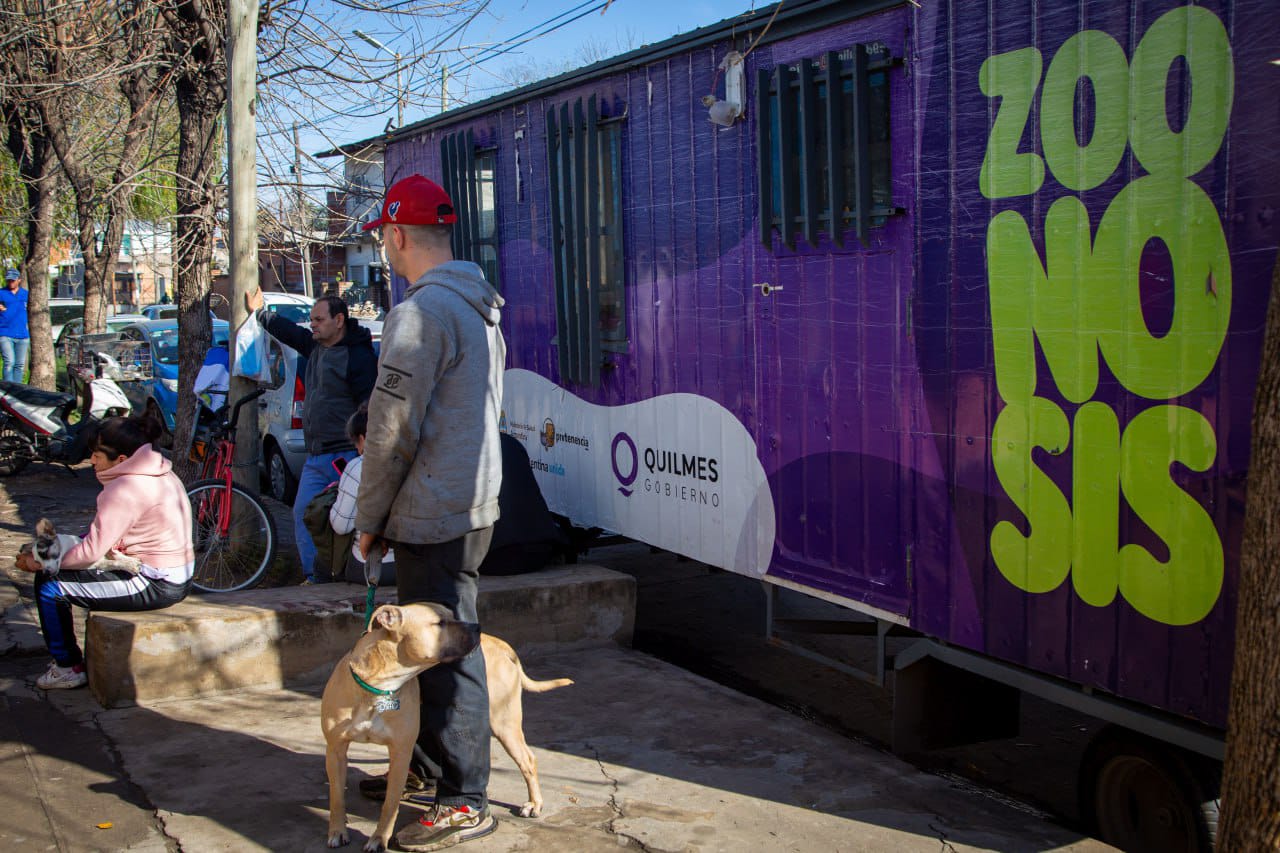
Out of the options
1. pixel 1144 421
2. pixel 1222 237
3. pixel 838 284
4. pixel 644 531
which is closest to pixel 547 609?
pixel 644 531

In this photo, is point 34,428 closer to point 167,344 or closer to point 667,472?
point 167,344

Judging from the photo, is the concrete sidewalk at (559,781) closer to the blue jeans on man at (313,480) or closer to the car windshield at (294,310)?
the blue jeans on man at (313,480)

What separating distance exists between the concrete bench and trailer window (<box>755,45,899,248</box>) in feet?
7.23

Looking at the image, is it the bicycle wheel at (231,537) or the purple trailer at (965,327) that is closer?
the purple trailer at (965,327)

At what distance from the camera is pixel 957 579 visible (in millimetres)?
4355

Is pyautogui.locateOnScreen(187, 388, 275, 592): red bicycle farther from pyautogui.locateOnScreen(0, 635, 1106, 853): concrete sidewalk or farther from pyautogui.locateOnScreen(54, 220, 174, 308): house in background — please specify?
pyautogui.locateOnScreen(54, 220, 174, 308): house in background

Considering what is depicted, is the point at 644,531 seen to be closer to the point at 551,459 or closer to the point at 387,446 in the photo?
the point at 551,459

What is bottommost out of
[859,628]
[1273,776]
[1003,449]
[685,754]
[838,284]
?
[685,754]

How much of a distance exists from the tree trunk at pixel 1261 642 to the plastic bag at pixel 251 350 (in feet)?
18.5

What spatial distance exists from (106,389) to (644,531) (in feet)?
26.4

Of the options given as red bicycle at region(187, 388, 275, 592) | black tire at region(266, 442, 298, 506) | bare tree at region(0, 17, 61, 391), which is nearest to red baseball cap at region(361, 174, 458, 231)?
red bicycle at region(187, 388, 275, 592)

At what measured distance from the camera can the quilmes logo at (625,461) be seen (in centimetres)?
641

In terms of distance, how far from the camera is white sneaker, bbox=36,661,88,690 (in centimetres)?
523

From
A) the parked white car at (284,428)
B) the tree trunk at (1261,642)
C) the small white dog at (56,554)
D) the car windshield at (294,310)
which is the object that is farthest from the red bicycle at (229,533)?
the car windshield at (294,310)
